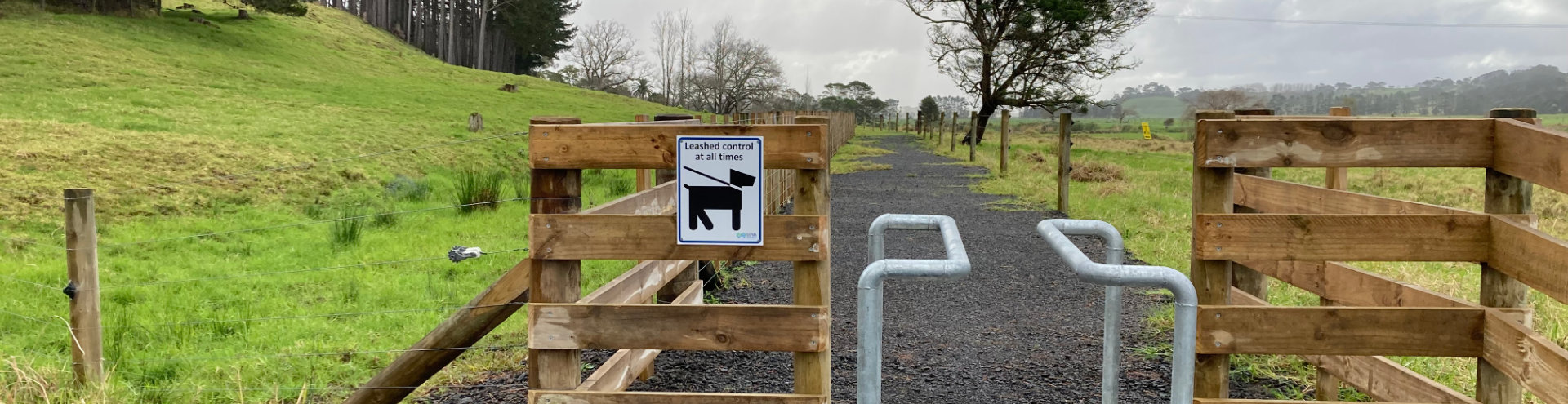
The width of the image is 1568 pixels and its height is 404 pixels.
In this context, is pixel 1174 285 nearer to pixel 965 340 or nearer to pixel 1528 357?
pixel 1528 357

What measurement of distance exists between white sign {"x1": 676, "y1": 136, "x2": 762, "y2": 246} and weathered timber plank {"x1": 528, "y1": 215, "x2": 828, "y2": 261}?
39 millimetres

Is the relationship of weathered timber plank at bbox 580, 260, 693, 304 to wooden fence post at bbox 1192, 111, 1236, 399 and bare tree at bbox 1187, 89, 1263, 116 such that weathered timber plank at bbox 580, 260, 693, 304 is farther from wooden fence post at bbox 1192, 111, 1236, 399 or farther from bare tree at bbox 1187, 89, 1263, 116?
bare tree at bbox 1187, 89, 1263, 116

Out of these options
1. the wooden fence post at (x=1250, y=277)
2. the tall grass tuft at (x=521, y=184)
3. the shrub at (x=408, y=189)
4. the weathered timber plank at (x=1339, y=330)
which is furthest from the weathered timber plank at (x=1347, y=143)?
the shrub at (x=408, y=189)

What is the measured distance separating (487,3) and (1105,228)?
72160 millimetres

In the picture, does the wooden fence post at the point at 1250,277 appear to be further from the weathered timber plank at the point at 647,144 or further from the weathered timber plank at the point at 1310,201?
the weathered timber plank at the point at 647,144

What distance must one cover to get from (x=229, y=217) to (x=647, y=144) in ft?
35.4

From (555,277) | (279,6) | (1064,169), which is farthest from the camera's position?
(279,6)

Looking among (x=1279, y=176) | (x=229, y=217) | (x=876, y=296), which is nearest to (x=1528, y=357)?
(x=876, y=296)

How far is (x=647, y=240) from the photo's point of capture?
3232mm

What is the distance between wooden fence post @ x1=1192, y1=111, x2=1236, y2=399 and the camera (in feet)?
10.0

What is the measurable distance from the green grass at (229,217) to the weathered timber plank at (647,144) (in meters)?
2.32

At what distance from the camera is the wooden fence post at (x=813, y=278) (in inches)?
126

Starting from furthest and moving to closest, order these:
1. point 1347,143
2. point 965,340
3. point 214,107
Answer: point 214,107, point 965,340, point 1347,143

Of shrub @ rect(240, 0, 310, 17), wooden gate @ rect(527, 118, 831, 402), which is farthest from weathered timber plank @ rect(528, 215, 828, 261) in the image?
Result: shrub @ rect(240, 0, 310, 17)
